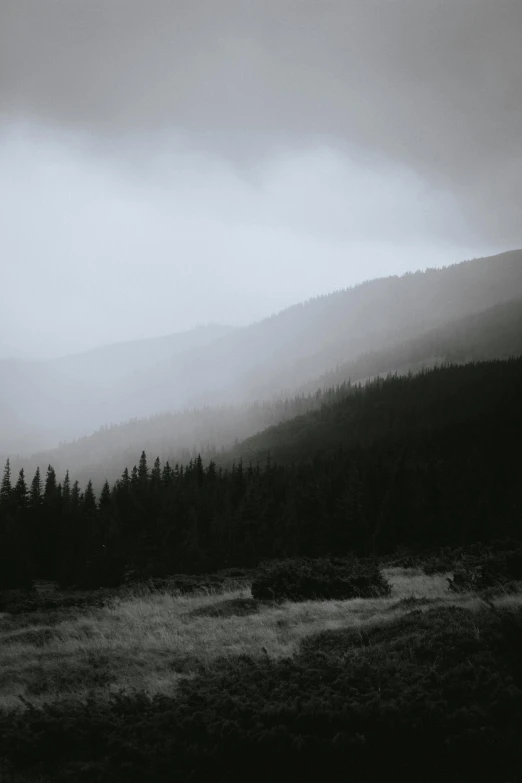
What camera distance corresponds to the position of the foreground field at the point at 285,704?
Answer: 25.0 feet

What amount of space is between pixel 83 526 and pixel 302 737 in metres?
56.5

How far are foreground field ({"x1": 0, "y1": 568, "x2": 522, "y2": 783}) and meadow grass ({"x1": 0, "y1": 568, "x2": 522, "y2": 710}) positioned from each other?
9 centimetres

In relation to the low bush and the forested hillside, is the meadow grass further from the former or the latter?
the forested hillside

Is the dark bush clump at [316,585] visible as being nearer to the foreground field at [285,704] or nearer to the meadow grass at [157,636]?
the meadow grass at [157,636]

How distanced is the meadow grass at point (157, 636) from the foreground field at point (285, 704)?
0.09 meters

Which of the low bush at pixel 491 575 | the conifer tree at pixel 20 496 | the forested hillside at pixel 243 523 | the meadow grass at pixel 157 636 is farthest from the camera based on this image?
the conifer tree at pixel 20 496

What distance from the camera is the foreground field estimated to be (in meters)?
7.63

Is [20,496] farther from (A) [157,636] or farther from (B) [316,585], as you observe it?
(A) [157,636]

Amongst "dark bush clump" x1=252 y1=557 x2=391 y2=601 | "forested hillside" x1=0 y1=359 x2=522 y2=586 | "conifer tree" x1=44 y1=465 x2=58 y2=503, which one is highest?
"dark bush clump" x1=252 y1=557 x2=391 y2=601

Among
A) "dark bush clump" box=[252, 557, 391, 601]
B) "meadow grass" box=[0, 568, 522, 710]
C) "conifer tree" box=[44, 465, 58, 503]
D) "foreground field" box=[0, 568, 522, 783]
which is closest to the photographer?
"foreground field" box=[0, 568, 522, 783]

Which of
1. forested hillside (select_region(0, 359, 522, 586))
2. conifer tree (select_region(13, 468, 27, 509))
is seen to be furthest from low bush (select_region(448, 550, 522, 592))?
conifer tree (select_region(13, 468, 27, 509))

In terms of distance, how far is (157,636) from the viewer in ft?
55.9

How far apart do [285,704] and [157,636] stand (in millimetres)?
9364

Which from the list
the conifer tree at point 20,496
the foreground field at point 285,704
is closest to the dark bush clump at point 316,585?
the foreground field at point 285,704
